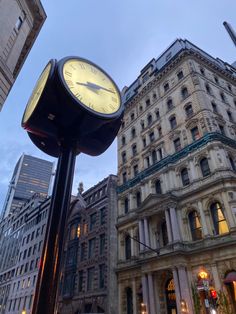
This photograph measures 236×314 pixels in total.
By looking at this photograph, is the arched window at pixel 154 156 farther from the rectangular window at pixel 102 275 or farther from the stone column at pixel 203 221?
the rectangular window at pixel 102 275

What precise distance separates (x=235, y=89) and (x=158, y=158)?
16383 mm

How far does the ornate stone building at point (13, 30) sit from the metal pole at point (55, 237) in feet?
29.4

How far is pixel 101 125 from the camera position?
4.53 meters

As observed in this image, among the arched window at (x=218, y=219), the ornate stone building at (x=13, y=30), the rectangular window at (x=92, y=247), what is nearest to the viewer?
the ornate stone building at (x=13, y=30)

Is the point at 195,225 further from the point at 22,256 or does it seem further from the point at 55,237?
the point at 22,256

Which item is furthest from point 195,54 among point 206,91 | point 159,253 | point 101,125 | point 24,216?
point 24,216

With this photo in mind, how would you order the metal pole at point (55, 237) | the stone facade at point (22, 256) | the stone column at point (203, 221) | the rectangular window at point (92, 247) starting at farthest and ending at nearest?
the stone facade at point (22, 256) → the rectangular window at point (92, 247) → the stone column at point (203, 221) → the metal pole at point (55, 237)

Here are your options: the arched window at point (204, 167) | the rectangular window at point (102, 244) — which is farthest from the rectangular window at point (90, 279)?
the arched window at point (204, 167)

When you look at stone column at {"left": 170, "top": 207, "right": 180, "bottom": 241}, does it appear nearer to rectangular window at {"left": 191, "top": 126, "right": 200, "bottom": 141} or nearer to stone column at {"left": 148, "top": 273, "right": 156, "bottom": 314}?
stone column at {"left": 148, "top": 273, "right": 156, "bottom": 314}

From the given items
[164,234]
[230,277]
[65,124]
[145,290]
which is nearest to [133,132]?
[164,234]

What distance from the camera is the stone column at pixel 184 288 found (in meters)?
18.5

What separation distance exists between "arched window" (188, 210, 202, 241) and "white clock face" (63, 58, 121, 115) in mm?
19129

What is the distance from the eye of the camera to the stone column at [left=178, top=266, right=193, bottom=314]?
60.8 feet

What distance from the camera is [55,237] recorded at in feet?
11.3
